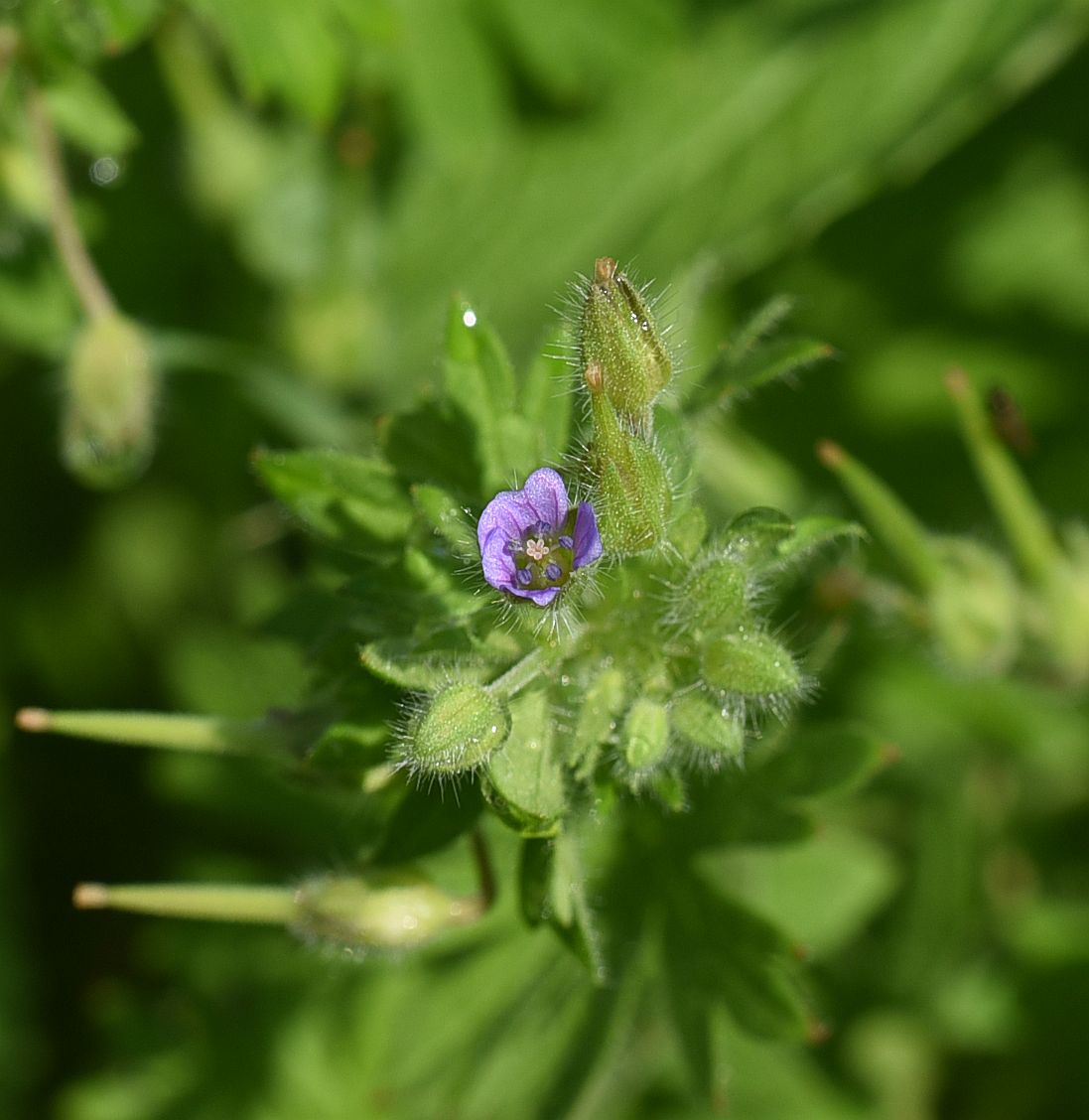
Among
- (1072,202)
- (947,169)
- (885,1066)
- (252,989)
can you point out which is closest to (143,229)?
(252,989)

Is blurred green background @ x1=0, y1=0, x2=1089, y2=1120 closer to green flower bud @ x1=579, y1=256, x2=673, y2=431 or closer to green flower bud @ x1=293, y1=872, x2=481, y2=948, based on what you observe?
green flower bud @ x1=293, y1=872, x2=481, y2=948

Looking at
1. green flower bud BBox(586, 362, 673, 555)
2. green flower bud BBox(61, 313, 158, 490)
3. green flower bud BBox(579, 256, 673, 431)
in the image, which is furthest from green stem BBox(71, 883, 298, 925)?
green flower bud BBox(61, 313, 158, 490)

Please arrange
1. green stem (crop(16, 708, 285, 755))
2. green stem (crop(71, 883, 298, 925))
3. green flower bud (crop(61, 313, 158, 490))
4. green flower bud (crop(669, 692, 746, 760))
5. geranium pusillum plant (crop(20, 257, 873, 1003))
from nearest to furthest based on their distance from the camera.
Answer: geranium pusillum plant (crop(20, 257, 873, 1003)) < green flower bud (crop(669, 692, 746, 760)) < green stem (crop(16, 708, 285, 755)) < green stem (crop(71, 883, 298, 925)) < green flower bud (crop(61, 313, 158, 490))

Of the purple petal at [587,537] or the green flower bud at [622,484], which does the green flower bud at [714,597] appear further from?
the purple petal at [587,537]

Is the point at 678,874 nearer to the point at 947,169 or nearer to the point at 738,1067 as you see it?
the point at 738,1067

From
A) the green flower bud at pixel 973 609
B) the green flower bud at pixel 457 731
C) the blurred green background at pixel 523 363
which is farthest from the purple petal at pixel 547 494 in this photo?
the blurred green background at pixel 523 363
